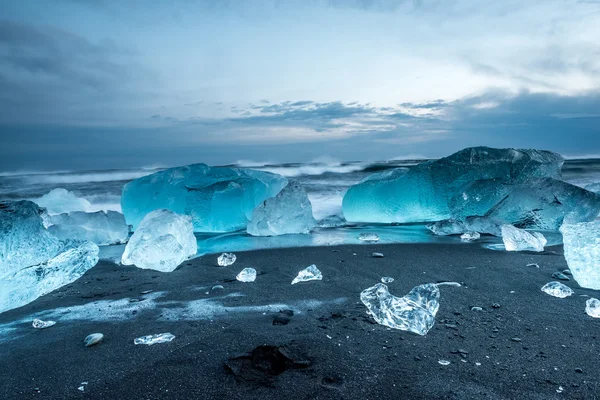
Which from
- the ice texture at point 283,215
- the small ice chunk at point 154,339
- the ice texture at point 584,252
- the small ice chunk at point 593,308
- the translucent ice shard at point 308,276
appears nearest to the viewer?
the small ice chunk at point 154,339

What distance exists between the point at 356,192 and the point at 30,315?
13.0 feet

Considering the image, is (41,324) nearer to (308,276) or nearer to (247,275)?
(247,275)

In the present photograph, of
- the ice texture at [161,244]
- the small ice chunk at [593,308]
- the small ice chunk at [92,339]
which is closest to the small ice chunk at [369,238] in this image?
the ice texture at [161,244]

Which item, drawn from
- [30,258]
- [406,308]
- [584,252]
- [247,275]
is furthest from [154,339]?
[584,252]

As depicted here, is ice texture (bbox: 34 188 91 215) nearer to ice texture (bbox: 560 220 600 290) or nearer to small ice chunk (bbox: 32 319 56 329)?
small ice chunk (bbox: 32 319 56 329)

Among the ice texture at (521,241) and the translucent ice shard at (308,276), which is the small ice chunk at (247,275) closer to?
the translucent ice shard at (308,276)

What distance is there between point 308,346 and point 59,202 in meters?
5.40

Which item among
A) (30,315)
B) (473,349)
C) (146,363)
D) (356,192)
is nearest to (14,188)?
(356,192)

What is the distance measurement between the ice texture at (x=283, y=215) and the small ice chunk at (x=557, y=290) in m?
2.75

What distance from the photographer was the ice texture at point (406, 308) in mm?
1942

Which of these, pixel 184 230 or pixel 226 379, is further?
pixel 184 230

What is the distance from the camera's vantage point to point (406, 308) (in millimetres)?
1998

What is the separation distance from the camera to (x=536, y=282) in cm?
266

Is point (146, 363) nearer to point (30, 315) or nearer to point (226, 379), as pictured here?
point (226, 379)
